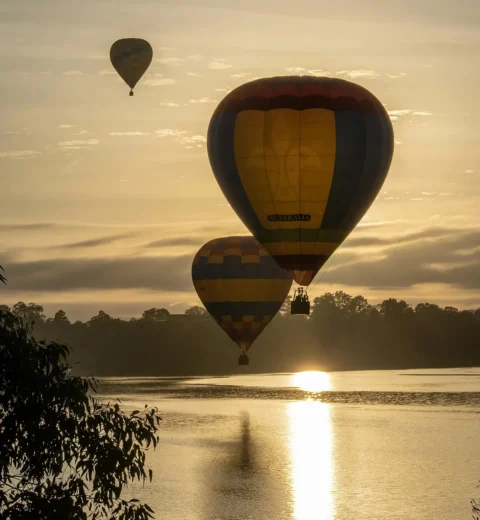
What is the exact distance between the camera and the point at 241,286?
78.6 meters

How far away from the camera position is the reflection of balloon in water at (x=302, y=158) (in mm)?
50188

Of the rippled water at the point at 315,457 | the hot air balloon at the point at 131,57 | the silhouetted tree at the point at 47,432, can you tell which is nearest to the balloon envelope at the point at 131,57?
the hot air balloon at the point at 131,57

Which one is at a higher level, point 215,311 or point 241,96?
point 241,96

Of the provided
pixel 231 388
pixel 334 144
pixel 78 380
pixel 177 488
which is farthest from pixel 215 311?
pixel 231 388

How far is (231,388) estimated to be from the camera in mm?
170125

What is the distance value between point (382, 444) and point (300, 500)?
28.1m

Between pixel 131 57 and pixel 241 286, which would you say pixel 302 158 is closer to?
pixel 131 57

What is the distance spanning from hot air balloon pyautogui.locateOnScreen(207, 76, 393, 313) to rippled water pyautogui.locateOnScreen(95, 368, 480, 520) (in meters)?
12.6

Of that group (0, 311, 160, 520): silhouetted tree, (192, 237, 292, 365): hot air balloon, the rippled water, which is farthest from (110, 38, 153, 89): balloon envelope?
(0, 311, 160, 520): silhouetted tree

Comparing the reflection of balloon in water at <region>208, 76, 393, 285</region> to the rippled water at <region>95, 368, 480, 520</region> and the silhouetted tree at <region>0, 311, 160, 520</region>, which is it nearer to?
the rippled water at <region>95, 368, 480, 520</region>

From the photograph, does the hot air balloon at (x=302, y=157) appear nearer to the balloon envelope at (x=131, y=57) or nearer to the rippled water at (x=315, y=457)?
the balloon envelope at (x=131, y=57)

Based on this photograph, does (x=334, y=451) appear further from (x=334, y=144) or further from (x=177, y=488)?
(x=334, y=144)

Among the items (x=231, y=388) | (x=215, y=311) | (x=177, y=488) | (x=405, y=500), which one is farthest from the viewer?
(x=231, y=388)

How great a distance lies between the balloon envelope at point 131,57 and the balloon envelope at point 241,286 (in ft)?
65.9
